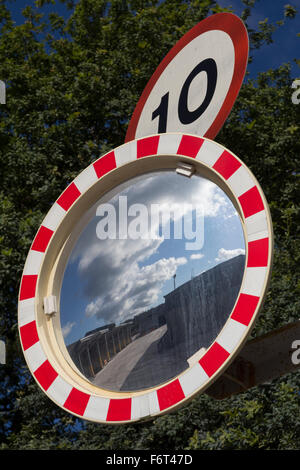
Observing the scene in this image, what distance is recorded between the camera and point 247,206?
2021 mm

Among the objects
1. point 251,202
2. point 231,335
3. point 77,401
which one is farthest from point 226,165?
point 77,401

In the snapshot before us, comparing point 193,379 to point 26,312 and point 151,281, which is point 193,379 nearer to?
point 151,281

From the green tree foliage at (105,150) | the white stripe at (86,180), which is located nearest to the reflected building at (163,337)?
the white stripe at (86,180)

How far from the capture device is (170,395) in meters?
1.89

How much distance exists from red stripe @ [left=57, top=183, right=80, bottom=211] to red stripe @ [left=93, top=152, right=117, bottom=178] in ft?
0.40

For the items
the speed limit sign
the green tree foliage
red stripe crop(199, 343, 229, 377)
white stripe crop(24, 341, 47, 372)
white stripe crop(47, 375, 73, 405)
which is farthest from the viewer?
the green tree foliage

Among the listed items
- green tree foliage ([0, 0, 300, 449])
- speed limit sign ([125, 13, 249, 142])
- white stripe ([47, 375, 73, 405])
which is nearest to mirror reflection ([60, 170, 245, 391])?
white stripe ([47, 375, 73, 405])

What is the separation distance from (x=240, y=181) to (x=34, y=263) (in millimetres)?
944

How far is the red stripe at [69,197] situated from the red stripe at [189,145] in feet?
1.67

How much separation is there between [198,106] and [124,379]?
1304 millimetres

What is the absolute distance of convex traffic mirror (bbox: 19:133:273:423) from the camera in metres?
1.93

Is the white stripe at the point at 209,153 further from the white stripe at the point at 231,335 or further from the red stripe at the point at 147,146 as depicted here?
the white stripe at the point at 231,335

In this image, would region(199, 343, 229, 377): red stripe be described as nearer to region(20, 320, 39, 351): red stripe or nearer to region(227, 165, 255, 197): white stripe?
region(227, 165, 255, 197): white stripe
